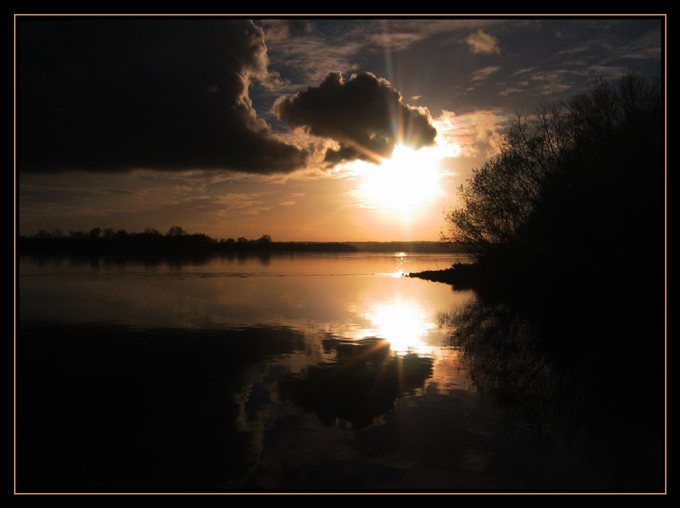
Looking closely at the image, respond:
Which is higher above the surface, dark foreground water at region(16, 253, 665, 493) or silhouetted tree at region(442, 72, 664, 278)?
silhouetted tree at region(442, 72, 664, 278)

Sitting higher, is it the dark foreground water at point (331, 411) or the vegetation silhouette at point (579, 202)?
the vegetation silhouette at point (579, 202)

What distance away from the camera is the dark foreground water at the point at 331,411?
7789 mm

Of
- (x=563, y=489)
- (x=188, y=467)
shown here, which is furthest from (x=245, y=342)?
(x=563, y=489)

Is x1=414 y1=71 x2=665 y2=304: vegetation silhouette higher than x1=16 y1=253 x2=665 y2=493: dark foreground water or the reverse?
higher

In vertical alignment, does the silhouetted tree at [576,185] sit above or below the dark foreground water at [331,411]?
above

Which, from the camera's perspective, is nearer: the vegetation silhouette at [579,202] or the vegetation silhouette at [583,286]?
the vegetation silhouette at [583,286]

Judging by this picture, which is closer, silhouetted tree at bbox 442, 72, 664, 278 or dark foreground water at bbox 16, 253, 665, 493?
dark foreground water at bbox 16, 253, 665, 493

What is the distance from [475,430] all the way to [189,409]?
20.9 feet

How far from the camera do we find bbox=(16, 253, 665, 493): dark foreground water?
779 centimetres

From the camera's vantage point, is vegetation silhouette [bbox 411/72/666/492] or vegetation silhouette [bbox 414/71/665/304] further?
vegetation silhouette [bbox 414/71/665/304]

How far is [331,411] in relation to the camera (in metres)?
10.6

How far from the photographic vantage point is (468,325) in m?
23.5

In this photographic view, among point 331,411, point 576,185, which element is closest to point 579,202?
point 576,185

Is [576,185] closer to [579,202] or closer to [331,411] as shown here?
[579,202]
